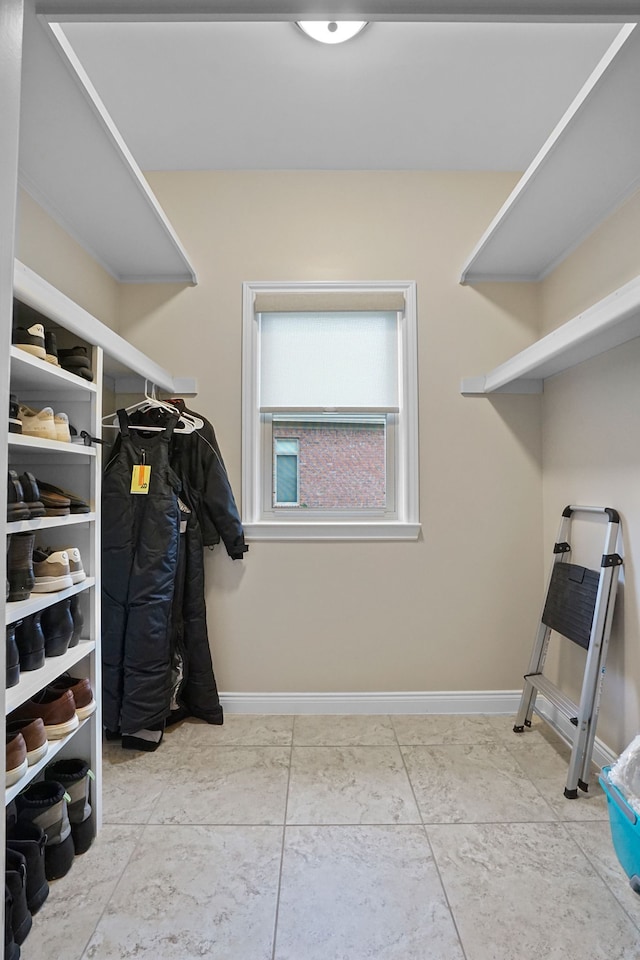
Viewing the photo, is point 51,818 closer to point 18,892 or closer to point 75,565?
point 18,892

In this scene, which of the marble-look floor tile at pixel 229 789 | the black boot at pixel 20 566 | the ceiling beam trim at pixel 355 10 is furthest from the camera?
the marble-look floor tile at pixel 229 789

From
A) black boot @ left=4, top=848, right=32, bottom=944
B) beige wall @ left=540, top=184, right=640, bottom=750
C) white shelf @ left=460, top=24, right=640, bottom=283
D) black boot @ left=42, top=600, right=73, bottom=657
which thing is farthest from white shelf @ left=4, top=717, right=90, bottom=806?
white shelf @ left=460, top=24, right=640, bottom=283

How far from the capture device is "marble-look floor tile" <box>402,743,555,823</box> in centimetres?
164

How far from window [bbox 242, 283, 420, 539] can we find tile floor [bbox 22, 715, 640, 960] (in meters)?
1.09

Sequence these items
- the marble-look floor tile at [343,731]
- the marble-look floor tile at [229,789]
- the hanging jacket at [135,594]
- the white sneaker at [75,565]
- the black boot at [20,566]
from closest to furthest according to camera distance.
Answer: the black boot at [20,566] < the white sneaker at [75,565] < the marble-look floor tile at [229,789] < the hanging jacket at [135,594] < the marble-look floor tile at [343,731]

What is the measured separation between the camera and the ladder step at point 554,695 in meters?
1.80

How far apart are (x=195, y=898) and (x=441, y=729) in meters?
1.28

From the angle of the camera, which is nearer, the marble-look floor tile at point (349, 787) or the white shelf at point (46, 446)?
the white shelf at point (46, 446)

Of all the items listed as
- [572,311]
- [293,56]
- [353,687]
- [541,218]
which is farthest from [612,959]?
[293,56]

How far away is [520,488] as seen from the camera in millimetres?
2414

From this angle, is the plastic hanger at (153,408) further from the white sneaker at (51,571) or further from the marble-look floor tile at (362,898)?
the marble-look floor tile at (362,898)

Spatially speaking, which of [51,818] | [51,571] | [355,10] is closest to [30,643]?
[51,571]

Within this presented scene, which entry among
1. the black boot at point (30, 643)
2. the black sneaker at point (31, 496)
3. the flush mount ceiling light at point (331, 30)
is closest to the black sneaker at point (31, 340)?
the black sneaker at point (31, 496)

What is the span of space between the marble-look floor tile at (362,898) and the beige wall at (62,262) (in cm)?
222
